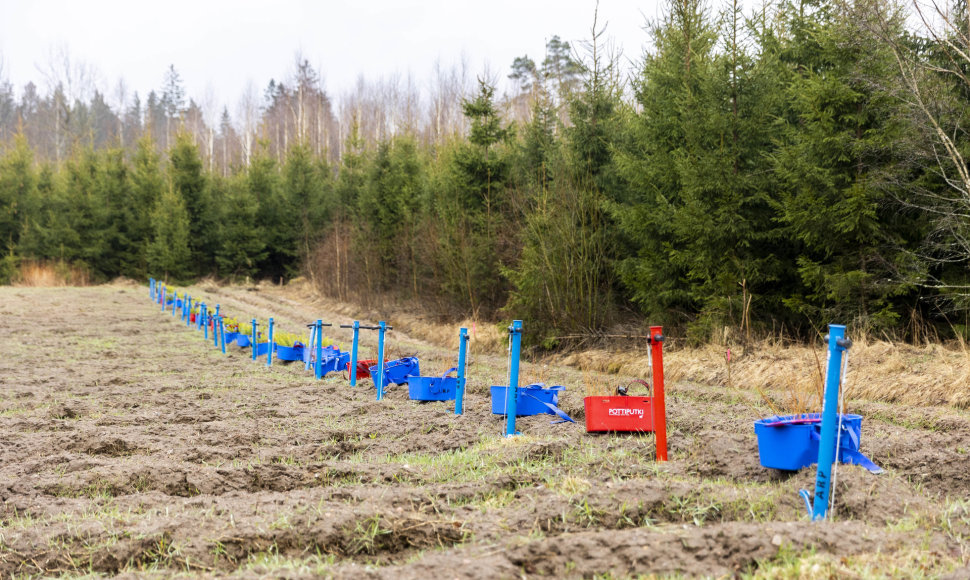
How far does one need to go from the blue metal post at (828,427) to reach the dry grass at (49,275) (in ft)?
137

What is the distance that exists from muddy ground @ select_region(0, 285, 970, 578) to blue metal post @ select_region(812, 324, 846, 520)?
0.14m

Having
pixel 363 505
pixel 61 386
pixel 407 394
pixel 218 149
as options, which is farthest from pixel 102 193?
pixel 363 505

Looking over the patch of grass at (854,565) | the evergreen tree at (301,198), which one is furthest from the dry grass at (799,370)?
the evergreen tree at (301,198)

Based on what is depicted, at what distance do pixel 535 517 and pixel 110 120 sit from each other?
294 ft

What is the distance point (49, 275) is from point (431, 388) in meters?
37.0

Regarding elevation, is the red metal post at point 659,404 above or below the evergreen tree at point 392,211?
below

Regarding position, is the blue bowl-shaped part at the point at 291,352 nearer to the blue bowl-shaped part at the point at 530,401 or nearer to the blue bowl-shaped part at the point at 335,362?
the blue bowl-shaped part at the point at 335,362

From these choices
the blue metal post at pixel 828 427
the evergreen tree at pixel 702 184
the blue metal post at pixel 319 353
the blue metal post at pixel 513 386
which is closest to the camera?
the blue metal post at pixel 828 427

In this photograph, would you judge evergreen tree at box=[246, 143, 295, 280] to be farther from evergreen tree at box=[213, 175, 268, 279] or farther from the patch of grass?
the patch of grass

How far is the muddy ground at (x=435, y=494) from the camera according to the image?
3545mm

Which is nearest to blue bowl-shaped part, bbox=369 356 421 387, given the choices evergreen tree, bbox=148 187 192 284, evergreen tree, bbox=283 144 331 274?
evergreen tree, bbox=283 144 331 274

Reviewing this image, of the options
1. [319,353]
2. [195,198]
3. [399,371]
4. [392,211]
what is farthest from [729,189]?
[195,198]

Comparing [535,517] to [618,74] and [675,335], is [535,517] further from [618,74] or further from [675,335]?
[618,74]

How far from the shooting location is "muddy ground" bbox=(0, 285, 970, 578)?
11.6 feet
